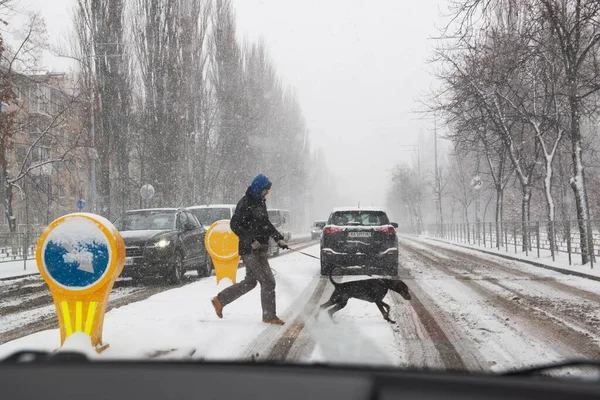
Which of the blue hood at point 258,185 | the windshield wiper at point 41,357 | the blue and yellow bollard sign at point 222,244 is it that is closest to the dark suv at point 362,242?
the blue and yellow bollard sign at point 222,244

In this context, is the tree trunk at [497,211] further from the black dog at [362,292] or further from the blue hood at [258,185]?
the blue hood at [258,185]

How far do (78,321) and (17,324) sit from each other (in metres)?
2.76

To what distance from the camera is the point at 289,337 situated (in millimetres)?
5648

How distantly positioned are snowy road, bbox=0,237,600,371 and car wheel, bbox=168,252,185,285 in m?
1.17

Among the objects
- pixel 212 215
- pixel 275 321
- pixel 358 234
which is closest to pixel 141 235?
pixel 358 234

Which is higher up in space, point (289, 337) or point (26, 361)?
point (26, 361)

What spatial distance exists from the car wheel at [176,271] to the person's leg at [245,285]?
5116 millimetres

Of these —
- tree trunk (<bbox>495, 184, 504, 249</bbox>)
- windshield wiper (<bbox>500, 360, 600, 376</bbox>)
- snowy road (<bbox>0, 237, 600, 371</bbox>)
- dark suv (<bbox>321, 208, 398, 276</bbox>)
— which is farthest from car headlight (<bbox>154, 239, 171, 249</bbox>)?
tree trunk (<bbox>495, 184, 504, 249</bbox>)

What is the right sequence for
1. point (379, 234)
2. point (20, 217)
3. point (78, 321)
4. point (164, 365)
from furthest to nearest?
point (20, 217), point (379, 234), point (78, 321), point (164, 365)

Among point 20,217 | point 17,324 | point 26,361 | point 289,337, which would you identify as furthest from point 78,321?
point 20,217

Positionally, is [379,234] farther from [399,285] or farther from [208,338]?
[208,338]

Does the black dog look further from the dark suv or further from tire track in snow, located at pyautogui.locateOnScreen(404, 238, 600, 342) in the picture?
the dark suv

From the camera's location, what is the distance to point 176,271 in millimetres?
11812

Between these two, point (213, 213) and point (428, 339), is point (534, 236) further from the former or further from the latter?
point (428, 339)
